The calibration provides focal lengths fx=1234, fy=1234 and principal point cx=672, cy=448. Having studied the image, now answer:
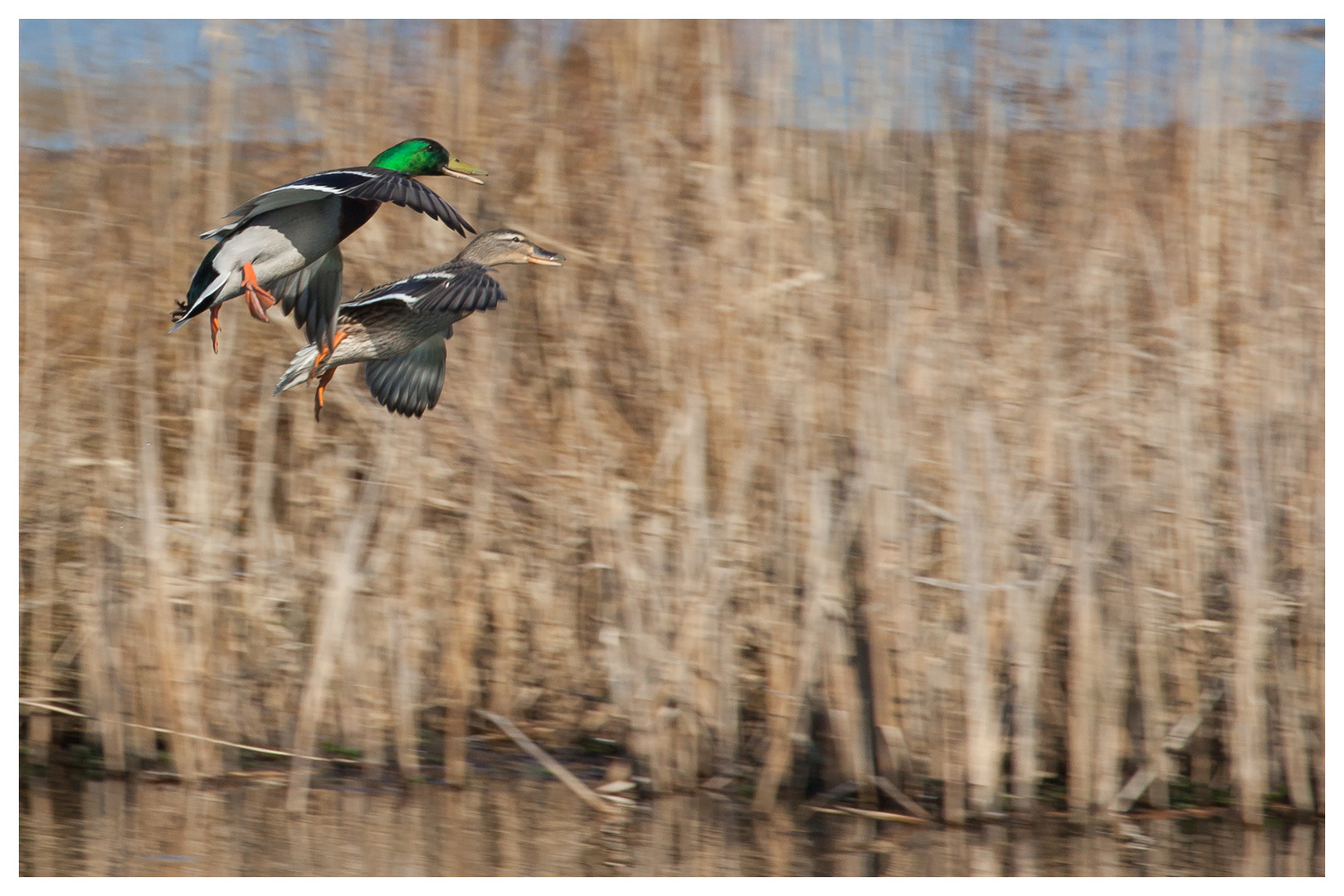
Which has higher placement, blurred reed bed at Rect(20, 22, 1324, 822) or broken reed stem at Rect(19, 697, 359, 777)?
blurred reed bed at Rect(20, 22, 1324, 822)

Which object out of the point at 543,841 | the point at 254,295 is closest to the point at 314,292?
the point at 254,295

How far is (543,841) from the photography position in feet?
12.5

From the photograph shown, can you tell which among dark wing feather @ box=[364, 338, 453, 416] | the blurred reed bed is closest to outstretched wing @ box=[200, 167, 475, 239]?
dark wing feather @ box=[364, 338, 453, 416]

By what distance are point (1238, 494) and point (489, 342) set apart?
249 cm

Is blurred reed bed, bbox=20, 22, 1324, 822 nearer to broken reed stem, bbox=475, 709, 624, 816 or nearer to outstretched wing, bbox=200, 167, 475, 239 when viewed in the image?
broken reed stem, bbox=475, 709, 624, 816

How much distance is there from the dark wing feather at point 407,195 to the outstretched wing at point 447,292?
0.15 metres

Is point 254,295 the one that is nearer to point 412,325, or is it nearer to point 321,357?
point 321,357

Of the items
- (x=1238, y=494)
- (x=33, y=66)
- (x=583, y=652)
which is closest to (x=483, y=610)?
(x=583, y=652)

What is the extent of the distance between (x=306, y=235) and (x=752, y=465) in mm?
2004

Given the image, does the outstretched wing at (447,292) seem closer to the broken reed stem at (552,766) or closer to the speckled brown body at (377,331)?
the speckled brown body at (377,331)

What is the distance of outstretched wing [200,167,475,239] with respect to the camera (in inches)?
79.9

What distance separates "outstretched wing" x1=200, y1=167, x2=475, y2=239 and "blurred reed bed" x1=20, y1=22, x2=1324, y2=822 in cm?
189

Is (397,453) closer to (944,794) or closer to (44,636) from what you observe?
(44,636)

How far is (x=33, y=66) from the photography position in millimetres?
4809
